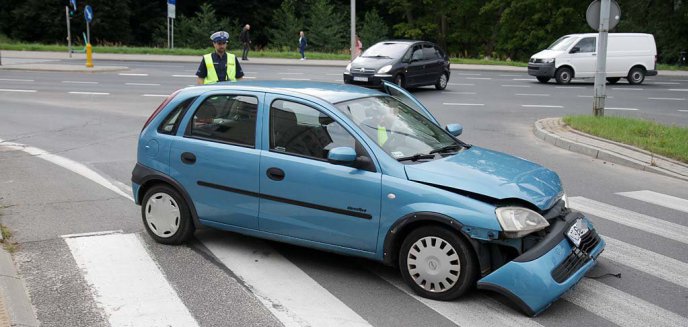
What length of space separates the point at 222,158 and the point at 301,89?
90cm

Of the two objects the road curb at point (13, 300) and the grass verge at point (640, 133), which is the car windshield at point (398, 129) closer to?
the road curb at point (13, 300)

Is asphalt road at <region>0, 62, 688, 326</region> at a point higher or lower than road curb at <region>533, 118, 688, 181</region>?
lower

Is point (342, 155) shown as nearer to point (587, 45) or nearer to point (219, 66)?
point (219, 66)

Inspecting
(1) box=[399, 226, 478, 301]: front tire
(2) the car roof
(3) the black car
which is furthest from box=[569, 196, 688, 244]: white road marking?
(3) the black car

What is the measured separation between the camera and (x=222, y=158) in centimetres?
598

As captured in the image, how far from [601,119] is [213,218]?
398 inches

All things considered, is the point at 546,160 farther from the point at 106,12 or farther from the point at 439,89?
the point at 106,12

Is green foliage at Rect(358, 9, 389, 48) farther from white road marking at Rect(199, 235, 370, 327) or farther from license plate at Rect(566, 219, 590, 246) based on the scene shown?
license plate at Rect(566, 219, 590, 246)

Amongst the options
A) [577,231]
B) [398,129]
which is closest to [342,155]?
[398,129]

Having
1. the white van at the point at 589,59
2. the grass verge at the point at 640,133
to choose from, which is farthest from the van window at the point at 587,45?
the grass verge at the point at 640,133

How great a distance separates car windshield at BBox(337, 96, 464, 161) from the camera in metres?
5.61

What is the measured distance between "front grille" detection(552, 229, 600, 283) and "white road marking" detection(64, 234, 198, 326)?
2500 millimetres

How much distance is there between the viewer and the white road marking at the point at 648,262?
18.8ft

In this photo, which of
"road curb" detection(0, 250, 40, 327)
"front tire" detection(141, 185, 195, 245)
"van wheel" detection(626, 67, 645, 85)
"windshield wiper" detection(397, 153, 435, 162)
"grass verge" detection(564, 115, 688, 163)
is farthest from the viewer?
"van wheel" detection(626, 67, 645, 85)
